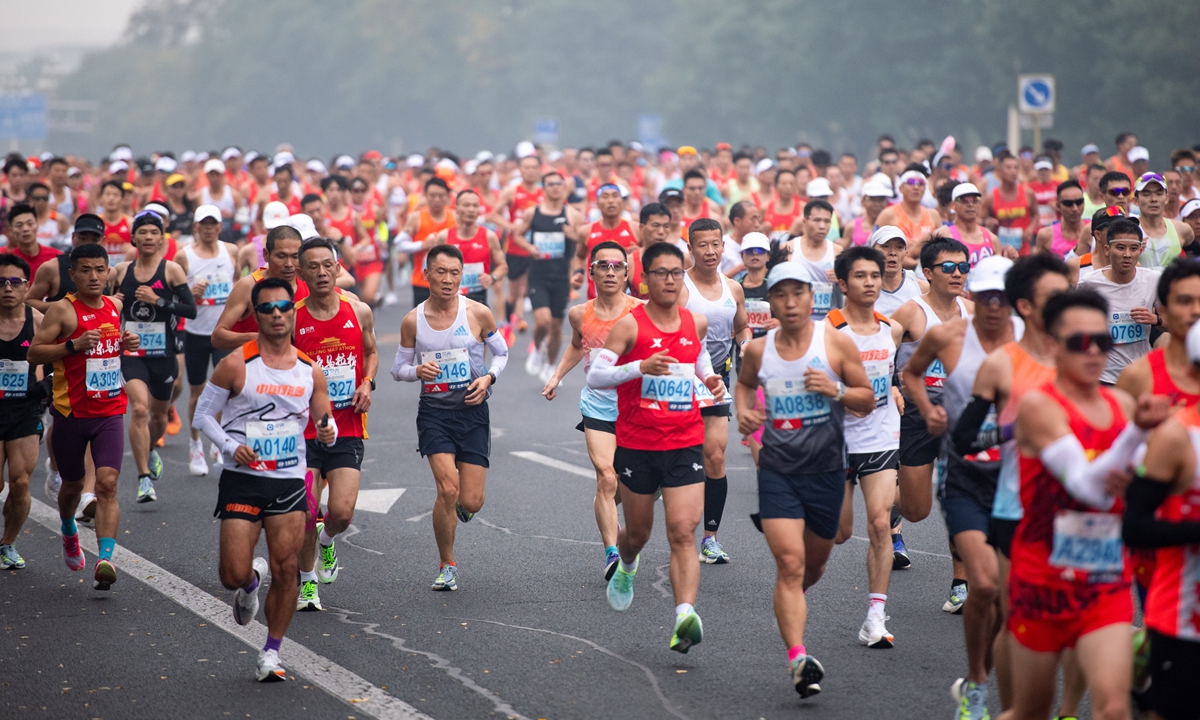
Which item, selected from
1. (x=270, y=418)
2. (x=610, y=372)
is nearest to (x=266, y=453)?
(x=270, y=418)

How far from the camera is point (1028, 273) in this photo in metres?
5.34

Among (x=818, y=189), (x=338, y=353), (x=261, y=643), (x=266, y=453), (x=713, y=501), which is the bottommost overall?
(x=261, y=643)

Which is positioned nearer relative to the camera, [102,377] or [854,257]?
[854,257]

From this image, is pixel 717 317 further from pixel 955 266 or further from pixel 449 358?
pixel 955 266

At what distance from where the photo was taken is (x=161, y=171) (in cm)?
2219

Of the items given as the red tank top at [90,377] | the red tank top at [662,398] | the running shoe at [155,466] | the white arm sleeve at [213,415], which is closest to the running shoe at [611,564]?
the red tank top at [662,398]

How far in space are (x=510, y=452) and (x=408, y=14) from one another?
85679mm

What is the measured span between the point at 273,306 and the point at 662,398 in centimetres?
190

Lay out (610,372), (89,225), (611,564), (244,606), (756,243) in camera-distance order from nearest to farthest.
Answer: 1. (244,606)
2. (610,372)
3. (611,564)
4. (89,225)
5. (756,243)

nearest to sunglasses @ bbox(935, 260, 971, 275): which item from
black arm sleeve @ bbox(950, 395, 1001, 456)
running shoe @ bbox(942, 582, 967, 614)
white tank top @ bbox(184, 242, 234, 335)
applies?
running shoe @ bbox(942, 582, 967, 614)

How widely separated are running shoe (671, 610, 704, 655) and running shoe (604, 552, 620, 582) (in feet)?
3.49

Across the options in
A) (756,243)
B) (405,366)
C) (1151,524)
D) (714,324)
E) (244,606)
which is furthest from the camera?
(756,243)

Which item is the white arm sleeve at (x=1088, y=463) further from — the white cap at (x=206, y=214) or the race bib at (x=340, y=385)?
the white cap at (x=206, y=214)

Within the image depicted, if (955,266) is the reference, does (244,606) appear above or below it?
below
